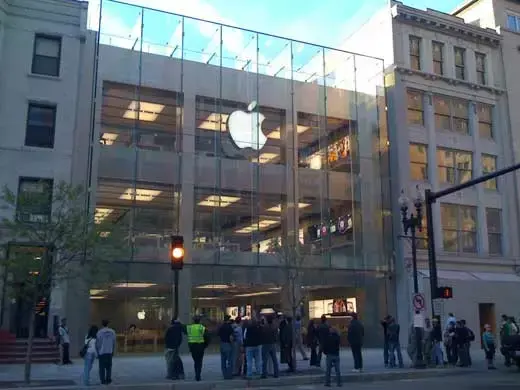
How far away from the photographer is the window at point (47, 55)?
88.9ft

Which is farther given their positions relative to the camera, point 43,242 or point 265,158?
point 265,158

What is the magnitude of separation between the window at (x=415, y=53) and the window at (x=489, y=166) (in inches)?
279

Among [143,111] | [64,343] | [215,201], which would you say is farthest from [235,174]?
[64,343]

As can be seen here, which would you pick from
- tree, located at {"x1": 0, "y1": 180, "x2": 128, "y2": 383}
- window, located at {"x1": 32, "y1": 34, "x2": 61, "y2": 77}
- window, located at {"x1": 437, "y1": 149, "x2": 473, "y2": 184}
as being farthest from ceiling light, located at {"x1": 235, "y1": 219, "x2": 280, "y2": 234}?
tree, located at {"x1": 0, "y1": 180, "x2": 128, "y2": 383}

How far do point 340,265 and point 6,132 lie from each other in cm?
1783

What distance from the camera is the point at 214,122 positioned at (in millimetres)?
31047

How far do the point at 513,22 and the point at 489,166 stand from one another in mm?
10584

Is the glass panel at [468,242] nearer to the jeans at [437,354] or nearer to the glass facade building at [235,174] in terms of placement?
the glass facade building at [235,174]

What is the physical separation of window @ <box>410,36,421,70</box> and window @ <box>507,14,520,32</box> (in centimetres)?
798

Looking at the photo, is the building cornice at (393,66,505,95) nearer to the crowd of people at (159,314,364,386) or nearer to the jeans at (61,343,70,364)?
the crowd of people at (159,314,364,386)

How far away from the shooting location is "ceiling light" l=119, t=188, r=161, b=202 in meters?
28.5

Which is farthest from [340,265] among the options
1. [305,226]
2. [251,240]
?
[251,240]

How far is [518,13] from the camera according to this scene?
Answer: 40156mm

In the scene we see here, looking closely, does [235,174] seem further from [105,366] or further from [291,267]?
[105,366]
